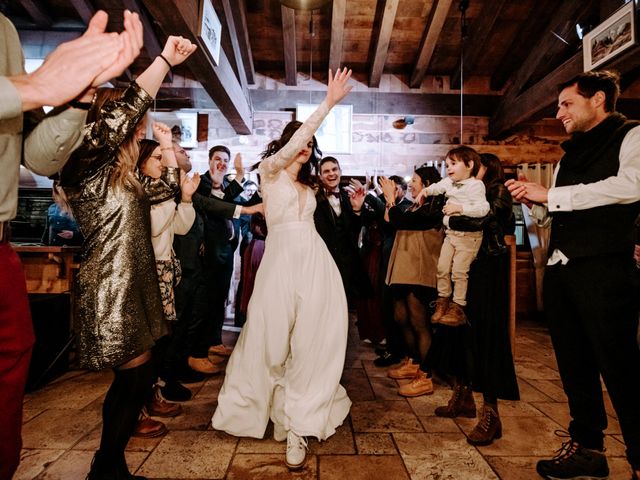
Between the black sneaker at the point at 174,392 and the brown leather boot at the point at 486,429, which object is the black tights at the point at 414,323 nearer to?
the brown leather boot at the point at 486,429

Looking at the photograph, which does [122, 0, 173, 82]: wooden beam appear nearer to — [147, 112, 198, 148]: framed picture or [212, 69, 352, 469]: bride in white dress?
[147, 112, 198, 148]: framed picture

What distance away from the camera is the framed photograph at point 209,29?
12.2 feet

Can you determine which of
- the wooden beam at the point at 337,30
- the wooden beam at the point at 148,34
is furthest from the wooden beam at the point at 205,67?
the wooden beam at the point at 337,30

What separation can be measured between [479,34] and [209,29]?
421 centimetres

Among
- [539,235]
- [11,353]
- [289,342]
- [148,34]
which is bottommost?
[289,342]

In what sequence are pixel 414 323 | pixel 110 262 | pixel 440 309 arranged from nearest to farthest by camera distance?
pixel 110 262
pixel 440 309
pixel 414 323

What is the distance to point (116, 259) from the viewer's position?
1.46 m

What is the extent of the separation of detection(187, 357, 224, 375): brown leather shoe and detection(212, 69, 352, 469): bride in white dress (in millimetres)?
1312

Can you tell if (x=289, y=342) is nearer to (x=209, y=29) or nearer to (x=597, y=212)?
(x=597, y=212)

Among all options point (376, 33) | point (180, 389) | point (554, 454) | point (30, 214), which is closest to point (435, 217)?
point (554, 454)

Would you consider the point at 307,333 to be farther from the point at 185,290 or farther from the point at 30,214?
the point at 30,214

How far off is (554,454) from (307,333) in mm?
1665

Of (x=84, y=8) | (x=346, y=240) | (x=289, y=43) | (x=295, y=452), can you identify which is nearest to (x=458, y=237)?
(x=346, y=240)

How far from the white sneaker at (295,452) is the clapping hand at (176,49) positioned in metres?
1.96
